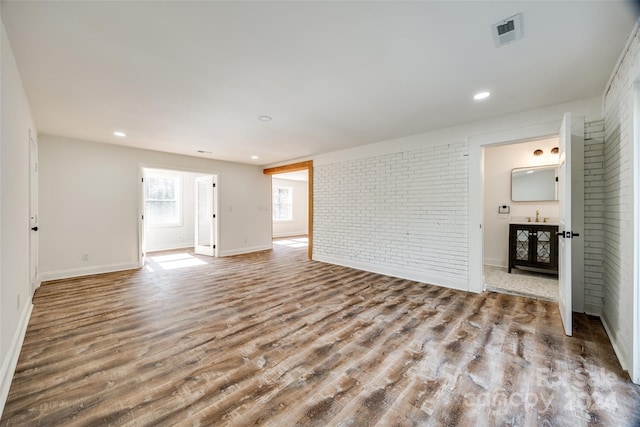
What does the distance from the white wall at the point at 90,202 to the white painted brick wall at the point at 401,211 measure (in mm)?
3566

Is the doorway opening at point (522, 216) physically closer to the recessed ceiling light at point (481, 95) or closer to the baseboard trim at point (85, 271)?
the recessed ceiling light at point (481, 95)

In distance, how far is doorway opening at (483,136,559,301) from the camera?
4457 mm

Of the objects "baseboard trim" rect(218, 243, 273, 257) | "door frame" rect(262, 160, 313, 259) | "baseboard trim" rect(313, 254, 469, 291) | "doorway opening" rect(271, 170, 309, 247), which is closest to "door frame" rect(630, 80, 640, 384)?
"baseboard trim" rect(313, 254, 469, 291)

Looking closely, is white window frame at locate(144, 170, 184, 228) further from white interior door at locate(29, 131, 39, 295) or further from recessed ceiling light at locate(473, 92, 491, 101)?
recessed ceiling light at locate(473, 92, 491, 101)

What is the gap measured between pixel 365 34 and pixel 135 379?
2964mm

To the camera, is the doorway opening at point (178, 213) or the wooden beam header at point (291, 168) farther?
the doorway opening at point (178, 213)

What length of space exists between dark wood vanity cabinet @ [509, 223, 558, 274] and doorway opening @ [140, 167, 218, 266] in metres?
6.46

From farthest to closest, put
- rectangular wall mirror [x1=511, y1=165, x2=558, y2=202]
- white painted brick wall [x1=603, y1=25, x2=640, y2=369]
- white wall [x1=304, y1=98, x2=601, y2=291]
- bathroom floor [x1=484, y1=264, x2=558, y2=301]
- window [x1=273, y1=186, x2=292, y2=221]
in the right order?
1. window [x1=273, y1=186, x2=292, y2=221]
2. rectangular wall mirror [x1=511, y1=165, x2=558, y2=202]
3. white wall [x1=304, y1=98, x2=601, y2=291]
4. bathroom floor [x1=484, y1=264, x2=558, y2=301]
5. white painted brick wall [x1=603, y1=25, x2=640, y2=369]

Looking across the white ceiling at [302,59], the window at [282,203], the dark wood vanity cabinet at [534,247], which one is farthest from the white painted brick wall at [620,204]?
the window at [282,203]

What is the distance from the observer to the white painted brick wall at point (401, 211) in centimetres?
403

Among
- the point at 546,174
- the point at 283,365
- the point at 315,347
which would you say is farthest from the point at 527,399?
the point at 546,174

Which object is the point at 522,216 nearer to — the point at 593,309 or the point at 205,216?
the point at 593,309

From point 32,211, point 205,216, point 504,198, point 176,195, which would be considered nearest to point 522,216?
point 504,198

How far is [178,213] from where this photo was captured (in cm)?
807
